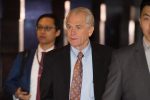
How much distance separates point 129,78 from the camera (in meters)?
3.19

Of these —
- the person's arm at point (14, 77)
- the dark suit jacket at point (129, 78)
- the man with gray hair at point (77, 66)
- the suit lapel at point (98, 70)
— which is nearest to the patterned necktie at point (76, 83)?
the man with gray hair at point (77, 66)

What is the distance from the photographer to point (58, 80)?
3547mm

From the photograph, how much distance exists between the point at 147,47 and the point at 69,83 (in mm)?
626

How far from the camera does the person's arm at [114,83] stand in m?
3.19

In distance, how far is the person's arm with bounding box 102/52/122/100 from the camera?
319 cm

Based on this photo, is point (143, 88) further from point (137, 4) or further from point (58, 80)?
point (137, 4)

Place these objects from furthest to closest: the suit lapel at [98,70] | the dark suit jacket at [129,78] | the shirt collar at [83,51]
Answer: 1. the shirt collar at [83,51]
2. the suit lapel at [98,70]
3. the dark suit jacket at [129,78]

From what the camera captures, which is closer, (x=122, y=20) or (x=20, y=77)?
(x=20, y=77)

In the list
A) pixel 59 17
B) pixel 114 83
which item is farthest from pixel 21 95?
pixel 59 17

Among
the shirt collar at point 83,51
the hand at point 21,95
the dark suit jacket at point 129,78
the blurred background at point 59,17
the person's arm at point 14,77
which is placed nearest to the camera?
the dark suit jacket at point 129,78

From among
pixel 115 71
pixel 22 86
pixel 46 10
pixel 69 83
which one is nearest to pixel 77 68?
pixel 69 83

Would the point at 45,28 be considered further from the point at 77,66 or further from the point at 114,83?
the point at 114,83

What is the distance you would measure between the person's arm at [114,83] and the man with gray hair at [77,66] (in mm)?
266

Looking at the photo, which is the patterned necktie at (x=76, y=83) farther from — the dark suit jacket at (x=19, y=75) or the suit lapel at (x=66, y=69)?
the dark suit jacket at (x=19, y=75)
